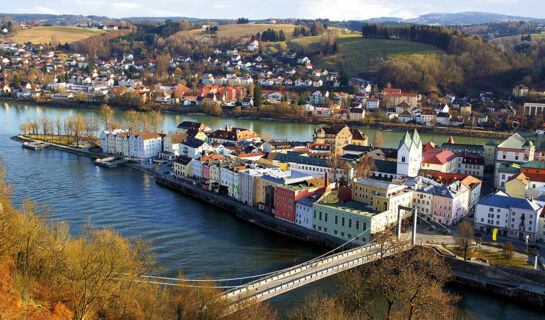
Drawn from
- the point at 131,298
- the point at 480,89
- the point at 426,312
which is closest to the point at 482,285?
the point at 426,312

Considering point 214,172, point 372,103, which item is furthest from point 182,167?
point 372,103

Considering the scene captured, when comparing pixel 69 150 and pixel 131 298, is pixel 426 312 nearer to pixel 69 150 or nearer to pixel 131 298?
pixel 131 298

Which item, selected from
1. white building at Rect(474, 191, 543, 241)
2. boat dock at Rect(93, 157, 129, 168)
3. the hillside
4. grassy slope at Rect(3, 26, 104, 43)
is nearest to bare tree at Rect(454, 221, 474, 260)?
white building at Rect(474, 191, 543, 241)

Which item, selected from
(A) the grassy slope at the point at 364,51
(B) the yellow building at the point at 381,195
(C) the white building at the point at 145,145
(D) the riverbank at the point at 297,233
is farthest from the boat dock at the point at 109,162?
(A) the grassy slope at the point at 364,51

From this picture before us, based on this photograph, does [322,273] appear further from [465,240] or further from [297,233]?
[465,240]

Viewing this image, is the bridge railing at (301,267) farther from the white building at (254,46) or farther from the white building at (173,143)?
the white building at (254,46)

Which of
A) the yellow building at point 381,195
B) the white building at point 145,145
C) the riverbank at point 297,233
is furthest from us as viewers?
the white building at point 145,145
